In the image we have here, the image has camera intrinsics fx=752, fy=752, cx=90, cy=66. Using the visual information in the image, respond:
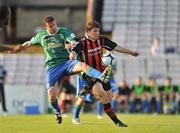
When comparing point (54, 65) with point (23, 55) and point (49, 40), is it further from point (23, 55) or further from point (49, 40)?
point (23, 55)

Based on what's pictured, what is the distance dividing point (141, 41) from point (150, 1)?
10.4 feet

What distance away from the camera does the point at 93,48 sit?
14.8 meters

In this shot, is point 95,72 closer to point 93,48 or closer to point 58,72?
point 93,48

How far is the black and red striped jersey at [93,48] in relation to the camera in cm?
1470

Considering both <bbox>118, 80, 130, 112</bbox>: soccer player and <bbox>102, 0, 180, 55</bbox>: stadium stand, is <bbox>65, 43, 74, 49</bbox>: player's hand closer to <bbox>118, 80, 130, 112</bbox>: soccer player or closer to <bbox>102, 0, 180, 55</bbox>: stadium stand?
<bbox>118, 80, 130, 112</bbox>: soccer player

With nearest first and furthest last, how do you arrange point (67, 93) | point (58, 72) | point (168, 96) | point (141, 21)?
point (58, 72)
point (67, 93)
point (168, 96)
point (141, 21)

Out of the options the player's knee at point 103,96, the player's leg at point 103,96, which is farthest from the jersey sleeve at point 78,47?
the player's knee at point 103,96

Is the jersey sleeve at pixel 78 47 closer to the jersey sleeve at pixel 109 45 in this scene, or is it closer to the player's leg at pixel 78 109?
the jersey sleeve at pixel 109 45

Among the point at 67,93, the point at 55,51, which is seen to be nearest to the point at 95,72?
the point at 55,51

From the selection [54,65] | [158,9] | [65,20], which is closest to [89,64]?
[54,65]

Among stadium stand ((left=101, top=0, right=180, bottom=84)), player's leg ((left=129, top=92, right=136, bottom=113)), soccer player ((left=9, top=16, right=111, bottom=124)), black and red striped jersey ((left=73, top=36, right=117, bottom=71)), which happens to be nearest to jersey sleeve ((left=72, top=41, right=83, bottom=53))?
black and red striped jersey ((left=73, top=36, right=117, bottom=71))

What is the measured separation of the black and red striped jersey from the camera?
14.7m

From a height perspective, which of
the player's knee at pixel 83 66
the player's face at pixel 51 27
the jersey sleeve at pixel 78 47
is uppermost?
the player's face at pixel 51 27

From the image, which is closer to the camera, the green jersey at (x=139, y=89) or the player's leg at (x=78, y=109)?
the player's leg at (x=78, y=109)
